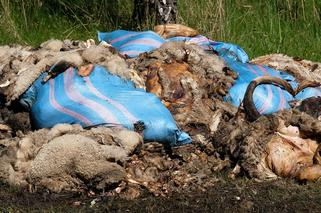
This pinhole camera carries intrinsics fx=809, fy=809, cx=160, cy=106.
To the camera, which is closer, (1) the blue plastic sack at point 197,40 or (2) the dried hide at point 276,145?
(2) the dried hide at point 276,145

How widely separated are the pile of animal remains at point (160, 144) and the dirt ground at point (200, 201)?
0.09 m

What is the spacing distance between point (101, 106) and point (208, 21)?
3110mm

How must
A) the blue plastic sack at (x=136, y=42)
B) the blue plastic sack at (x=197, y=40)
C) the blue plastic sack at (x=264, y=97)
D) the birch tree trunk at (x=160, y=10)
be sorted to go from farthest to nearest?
the birch tree trunk at (x=160, y=10) → the blue plastic sack at (x=197, y=40) → the blue plastic sack at (x=136, y=42) → the blue plastic sack at (x=264, y=97)

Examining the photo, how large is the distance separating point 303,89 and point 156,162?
4.75 ft

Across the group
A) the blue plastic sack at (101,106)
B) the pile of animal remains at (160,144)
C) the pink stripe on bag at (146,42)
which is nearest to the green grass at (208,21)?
the pink stripe on bag at (146,42)

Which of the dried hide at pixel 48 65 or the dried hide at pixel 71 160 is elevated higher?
the dried hide at pixel 48 65

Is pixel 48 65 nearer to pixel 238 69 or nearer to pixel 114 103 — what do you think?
pixel 114 103

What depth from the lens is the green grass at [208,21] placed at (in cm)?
827

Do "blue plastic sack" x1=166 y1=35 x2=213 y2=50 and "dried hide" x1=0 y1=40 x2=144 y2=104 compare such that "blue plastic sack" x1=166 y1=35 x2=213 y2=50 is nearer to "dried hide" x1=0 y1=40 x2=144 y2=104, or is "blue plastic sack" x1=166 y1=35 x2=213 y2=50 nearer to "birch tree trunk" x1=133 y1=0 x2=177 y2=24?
"dried hide" x1=0 y1=40 x2=144 y2=104

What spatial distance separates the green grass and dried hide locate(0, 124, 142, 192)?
3.09 m

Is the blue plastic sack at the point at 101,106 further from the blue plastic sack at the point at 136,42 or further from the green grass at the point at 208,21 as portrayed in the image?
the green grass at the point at 208,21

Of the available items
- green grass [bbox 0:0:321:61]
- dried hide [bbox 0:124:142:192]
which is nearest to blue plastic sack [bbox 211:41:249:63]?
green grass [bbox 0:0:321:61]

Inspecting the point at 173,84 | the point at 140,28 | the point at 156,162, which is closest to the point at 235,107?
the point at 173,84

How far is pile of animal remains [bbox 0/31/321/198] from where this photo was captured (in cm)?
499
